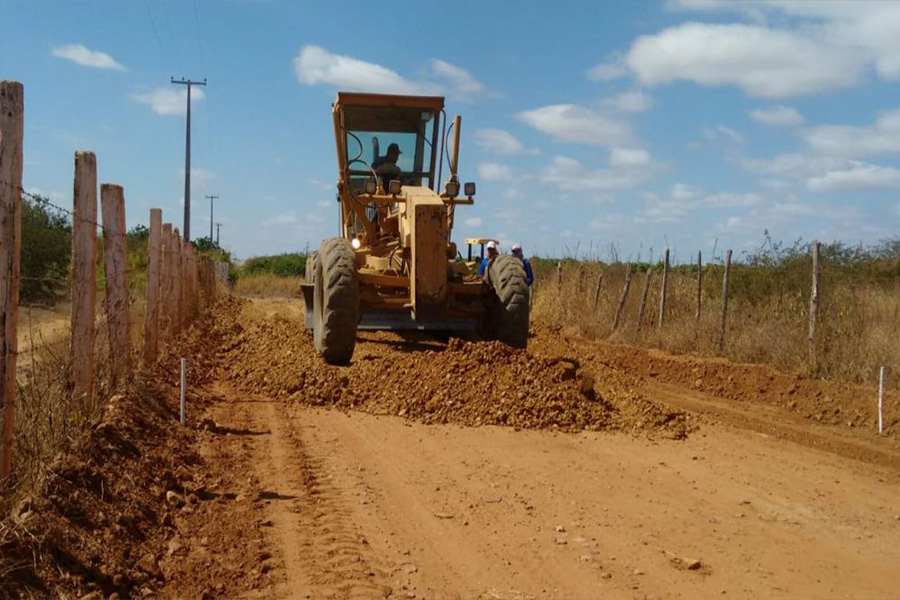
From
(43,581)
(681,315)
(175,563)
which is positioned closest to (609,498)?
(175,563)

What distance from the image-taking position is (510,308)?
1155 cm

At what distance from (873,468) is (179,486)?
5676 millimetres

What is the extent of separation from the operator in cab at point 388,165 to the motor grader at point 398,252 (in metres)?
0.02

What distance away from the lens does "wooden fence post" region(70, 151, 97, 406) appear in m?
6.62

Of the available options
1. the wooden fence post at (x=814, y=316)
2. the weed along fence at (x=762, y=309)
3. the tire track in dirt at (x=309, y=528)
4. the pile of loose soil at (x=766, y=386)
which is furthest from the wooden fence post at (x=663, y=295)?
the tire track in dirt at (x=309, y=528)

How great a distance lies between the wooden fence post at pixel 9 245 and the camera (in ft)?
15.1

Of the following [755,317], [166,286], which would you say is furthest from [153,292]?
[755,317]

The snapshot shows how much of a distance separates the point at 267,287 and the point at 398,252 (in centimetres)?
3694

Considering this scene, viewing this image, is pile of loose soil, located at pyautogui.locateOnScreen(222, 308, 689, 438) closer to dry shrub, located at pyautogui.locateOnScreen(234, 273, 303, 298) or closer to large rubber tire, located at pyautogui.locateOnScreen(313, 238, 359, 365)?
large rubber tire, located at pyautogui.locateOnScreen(313, 238, 359, 365)

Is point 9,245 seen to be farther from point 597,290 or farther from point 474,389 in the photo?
point 597,290

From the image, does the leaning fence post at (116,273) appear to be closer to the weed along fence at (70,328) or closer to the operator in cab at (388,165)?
the weed along fence at (70,328)

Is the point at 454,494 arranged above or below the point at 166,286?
below

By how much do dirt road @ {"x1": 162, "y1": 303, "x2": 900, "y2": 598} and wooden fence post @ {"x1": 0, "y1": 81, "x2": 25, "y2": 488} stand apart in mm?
1145

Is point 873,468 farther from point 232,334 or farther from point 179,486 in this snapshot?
point 232,334
